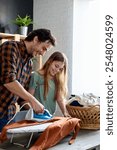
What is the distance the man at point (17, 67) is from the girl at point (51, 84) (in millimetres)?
258

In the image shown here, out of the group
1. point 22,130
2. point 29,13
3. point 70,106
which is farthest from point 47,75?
point 29,13

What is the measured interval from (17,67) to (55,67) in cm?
49

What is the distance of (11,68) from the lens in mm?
A: 1497

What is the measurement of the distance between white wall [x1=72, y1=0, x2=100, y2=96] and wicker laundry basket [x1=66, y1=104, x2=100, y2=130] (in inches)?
56.5

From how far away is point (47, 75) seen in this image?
2037mm

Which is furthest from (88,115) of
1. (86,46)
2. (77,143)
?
(86,46)

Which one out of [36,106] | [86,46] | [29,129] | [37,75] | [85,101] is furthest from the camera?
[86,46]

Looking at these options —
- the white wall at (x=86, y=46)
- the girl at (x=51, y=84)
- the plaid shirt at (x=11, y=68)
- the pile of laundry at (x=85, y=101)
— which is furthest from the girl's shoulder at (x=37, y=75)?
the white wall at (x=86, y=46)

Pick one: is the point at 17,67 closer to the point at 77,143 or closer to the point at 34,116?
the point at 34,116

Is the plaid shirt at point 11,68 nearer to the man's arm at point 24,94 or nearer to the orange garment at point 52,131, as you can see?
the man's arm at point 24,94

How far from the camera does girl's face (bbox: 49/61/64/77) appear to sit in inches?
79.7

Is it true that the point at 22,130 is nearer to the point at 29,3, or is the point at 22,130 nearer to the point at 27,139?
the point at 27,139

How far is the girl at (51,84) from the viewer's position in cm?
200

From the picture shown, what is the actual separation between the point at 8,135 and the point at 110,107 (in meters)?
0.53
